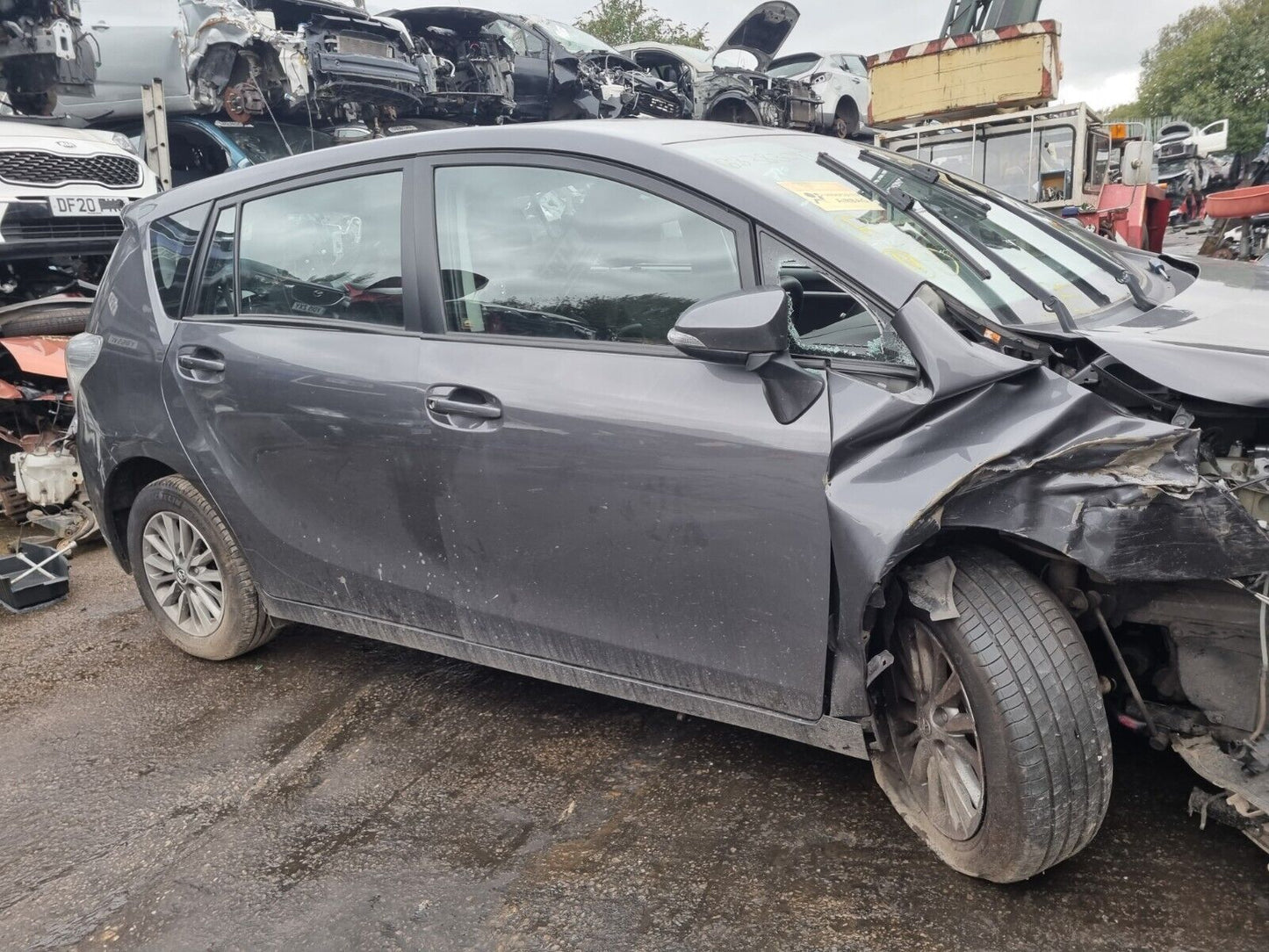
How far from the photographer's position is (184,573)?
12.2 feet

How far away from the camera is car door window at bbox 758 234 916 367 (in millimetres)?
2223

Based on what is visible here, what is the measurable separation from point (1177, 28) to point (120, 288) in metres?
53.4

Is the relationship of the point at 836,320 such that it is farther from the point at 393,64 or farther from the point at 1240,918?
the point at 393,64

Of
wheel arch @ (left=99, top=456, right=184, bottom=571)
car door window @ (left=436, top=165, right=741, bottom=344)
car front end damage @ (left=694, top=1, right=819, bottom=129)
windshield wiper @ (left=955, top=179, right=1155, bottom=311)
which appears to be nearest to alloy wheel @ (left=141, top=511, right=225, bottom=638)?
wheel arch @ (left=99, top=456, right=184, bottom=571)

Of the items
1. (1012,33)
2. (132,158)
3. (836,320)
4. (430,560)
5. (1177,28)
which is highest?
(1177,28)

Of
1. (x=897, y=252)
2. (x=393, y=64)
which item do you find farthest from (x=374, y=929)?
(x=393, y=64)

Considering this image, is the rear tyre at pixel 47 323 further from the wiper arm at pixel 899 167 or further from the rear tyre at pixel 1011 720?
the rear tyre at pixel 1011 720

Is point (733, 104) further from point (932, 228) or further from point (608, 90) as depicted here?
point (932, 228)

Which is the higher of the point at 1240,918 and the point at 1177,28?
the point at 1177,28

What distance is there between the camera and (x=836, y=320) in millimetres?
2291

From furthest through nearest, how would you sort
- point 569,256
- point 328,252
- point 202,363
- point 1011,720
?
point 202,363
point 328,252
point 569,256
point 1011,720

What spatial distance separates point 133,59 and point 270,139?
48.6 inches

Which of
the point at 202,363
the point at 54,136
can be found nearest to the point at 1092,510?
the point at 202,363

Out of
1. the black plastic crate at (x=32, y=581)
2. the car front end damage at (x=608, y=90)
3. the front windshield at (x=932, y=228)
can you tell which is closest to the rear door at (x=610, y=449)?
the front windshield at (x=932, y=228)
